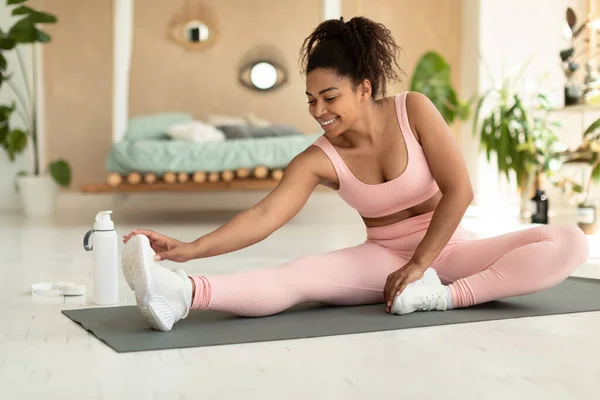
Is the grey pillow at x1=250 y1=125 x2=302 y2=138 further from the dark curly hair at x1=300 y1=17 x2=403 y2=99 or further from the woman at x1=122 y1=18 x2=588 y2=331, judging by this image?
the dark curly hair at x1=300 y1=17 x2=403 y2=99

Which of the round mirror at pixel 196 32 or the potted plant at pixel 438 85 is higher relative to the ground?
the round mirror at pixel 196 32

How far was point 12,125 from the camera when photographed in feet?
25.1

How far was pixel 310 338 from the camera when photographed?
211 cm

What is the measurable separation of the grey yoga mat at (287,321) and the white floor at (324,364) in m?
0.05

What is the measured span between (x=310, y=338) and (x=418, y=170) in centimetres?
58

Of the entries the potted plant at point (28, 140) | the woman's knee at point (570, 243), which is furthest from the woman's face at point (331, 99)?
the potted plant at point (28, 140)

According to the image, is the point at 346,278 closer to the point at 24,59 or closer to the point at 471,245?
the point at 471,245

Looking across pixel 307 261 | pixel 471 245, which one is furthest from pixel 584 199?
pixel 307 261

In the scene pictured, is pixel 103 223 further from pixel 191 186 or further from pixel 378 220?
pixel 191 186

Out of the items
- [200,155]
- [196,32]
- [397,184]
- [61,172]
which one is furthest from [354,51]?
[196,32]

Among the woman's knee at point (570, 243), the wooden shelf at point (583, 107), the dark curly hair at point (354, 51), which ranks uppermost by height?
the dark curly hair at point (354, 51)

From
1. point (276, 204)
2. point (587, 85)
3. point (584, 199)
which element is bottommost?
point (584, 199)

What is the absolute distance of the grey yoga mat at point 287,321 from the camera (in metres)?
2.08

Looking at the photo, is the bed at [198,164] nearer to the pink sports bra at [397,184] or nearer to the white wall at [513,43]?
the white wall at [513,43]
